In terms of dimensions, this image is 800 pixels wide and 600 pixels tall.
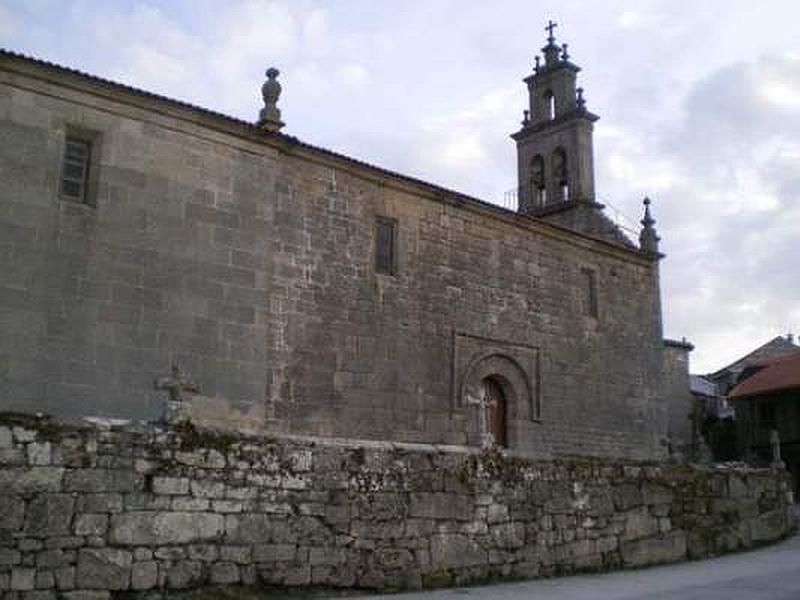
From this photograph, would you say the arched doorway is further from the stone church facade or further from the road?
the road

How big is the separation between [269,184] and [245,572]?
7903 millimetres

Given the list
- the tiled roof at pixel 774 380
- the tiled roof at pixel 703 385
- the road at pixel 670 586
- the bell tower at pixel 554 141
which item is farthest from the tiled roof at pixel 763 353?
the road at pixel 670 586

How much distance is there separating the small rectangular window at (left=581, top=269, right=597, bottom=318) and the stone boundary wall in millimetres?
7972

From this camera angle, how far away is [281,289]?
14.5 metres

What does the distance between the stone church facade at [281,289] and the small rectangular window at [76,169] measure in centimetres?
3

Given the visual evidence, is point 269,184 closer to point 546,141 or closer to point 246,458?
point 246,458

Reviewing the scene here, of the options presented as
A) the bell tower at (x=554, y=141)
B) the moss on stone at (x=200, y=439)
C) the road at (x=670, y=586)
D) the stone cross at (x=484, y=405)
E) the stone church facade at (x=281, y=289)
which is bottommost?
the road at (x=670, y=586)

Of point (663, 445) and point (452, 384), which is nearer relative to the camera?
point (452, 384)

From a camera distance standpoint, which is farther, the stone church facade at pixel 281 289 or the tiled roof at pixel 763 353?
the tiled roof at pixel 763 353

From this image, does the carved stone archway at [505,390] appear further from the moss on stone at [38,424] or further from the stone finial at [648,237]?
the moss on stone at [38,424]

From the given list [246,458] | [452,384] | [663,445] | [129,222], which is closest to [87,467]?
[246,458]

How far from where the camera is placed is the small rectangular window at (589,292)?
20.0 meters

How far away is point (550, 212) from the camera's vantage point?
24.9 meters

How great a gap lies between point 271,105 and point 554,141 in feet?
39.1
